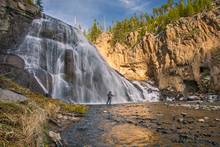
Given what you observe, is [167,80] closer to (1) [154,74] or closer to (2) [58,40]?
(1) [154,74]

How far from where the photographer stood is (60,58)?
3197 centimetres

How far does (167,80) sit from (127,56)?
1802 cm

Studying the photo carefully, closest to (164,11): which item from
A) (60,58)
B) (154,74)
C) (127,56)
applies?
(127,56)

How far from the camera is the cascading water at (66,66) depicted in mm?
28672

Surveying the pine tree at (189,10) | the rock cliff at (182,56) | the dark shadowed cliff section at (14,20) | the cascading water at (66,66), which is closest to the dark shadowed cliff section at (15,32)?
the dark shadowed cliff section at (14,20)

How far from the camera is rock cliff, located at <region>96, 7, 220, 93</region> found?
170ft

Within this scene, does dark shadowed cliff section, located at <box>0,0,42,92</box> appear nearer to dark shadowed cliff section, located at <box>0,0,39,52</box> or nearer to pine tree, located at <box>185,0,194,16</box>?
dark shadowed cliff section, located at <box>0,0,39,52</box>

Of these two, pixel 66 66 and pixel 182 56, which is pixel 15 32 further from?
pixel 182 56

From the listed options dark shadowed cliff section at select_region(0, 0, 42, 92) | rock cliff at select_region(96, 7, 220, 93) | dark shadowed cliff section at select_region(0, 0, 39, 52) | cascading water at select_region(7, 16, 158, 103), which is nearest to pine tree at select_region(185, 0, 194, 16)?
rock cliff at select_region(96, 7, 220, 93)

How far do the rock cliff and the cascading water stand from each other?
19.0 m

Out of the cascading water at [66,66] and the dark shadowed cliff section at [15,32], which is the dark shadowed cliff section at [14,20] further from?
the cascading water at [66,66]

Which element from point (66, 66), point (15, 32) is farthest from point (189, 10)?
point (15, 32)

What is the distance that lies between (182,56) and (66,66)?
34.3m

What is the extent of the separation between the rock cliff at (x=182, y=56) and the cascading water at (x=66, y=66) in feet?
62.5
